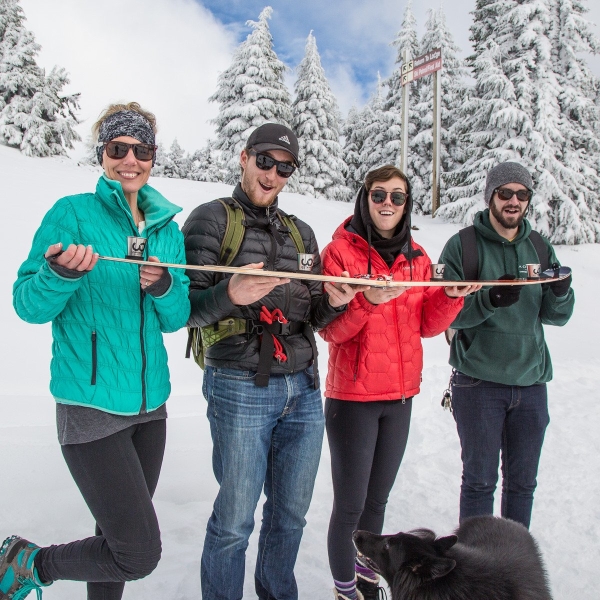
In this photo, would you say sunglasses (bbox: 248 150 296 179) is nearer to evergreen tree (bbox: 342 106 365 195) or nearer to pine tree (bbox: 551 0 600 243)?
pine tree (bbox: 551 0 600 243)

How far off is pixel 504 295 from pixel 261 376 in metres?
1.51

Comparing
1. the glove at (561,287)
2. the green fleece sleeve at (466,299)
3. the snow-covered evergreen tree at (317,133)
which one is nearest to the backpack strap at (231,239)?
the green fleece sleeve at (466,299)

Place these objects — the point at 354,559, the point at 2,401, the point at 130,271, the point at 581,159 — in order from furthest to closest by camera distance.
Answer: the point at 581,159
the point at 2,401
the point at 354,559
the point at 130,271

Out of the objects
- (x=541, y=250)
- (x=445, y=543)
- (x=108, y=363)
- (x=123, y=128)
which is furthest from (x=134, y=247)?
(x=541, y=250)

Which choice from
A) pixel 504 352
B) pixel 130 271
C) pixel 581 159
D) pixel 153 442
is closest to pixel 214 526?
pixel 153 442

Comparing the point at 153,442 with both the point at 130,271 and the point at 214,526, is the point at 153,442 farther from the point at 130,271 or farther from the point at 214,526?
the point at 130,271

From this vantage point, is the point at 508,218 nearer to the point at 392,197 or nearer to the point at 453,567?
the point at 392,197

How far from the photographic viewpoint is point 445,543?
210 centimetres

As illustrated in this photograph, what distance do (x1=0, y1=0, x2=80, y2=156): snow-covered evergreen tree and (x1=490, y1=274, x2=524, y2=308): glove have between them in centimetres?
1945

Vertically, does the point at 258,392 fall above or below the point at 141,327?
below

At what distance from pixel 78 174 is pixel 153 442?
52.0 feet

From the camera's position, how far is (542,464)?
4789 millimetres

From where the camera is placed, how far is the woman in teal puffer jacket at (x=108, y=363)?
1.97 m

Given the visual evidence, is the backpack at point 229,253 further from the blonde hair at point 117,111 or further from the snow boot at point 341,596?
the snow boot at point 341,596
